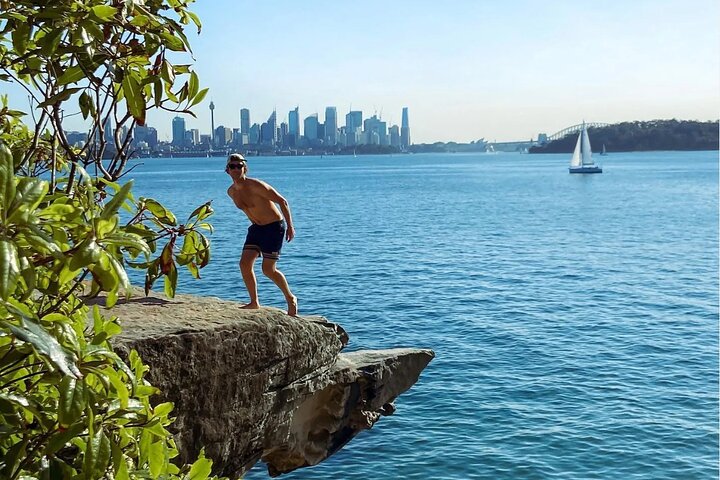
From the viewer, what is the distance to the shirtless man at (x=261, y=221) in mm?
9844

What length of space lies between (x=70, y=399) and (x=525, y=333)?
21.6m

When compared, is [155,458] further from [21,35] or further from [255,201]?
[255,201]

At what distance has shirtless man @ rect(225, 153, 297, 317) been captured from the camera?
9.84 metres

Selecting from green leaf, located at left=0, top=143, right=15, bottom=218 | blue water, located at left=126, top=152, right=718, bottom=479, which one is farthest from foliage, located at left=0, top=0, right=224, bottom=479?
blue water, located at left=126, top=152, right=718, bottom=479

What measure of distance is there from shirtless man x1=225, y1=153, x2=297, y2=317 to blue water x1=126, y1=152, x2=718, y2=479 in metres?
4.24

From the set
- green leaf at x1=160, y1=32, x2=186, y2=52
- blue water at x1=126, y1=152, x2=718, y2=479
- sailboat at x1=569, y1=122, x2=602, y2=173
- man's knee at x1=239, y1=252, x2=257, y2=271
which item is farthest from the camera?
sailboat at x1=569, y1=122, x2=602, y2=173

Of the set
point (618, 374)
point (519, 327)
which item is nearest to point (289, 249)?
point (519, 327)

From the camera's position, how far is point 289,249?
41.7m

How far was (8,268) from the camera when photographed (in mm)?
1924

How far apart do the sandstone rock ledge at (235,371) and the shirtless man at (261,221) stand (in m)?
0.64

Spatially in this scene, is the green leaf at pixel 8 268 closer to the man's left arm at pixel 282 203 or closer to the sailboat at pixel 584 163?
the man's left arm at pixel 282 203

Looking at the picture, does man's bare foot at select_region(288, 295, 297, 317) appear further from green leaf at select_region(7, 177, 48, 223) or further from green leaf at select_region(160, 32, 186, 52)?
green leaf at select_region(7, 177, 48, 223)

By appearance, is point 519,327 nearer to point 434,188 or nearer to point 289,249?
point 289,249

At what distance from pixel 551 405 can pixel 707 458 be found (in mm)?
3382
